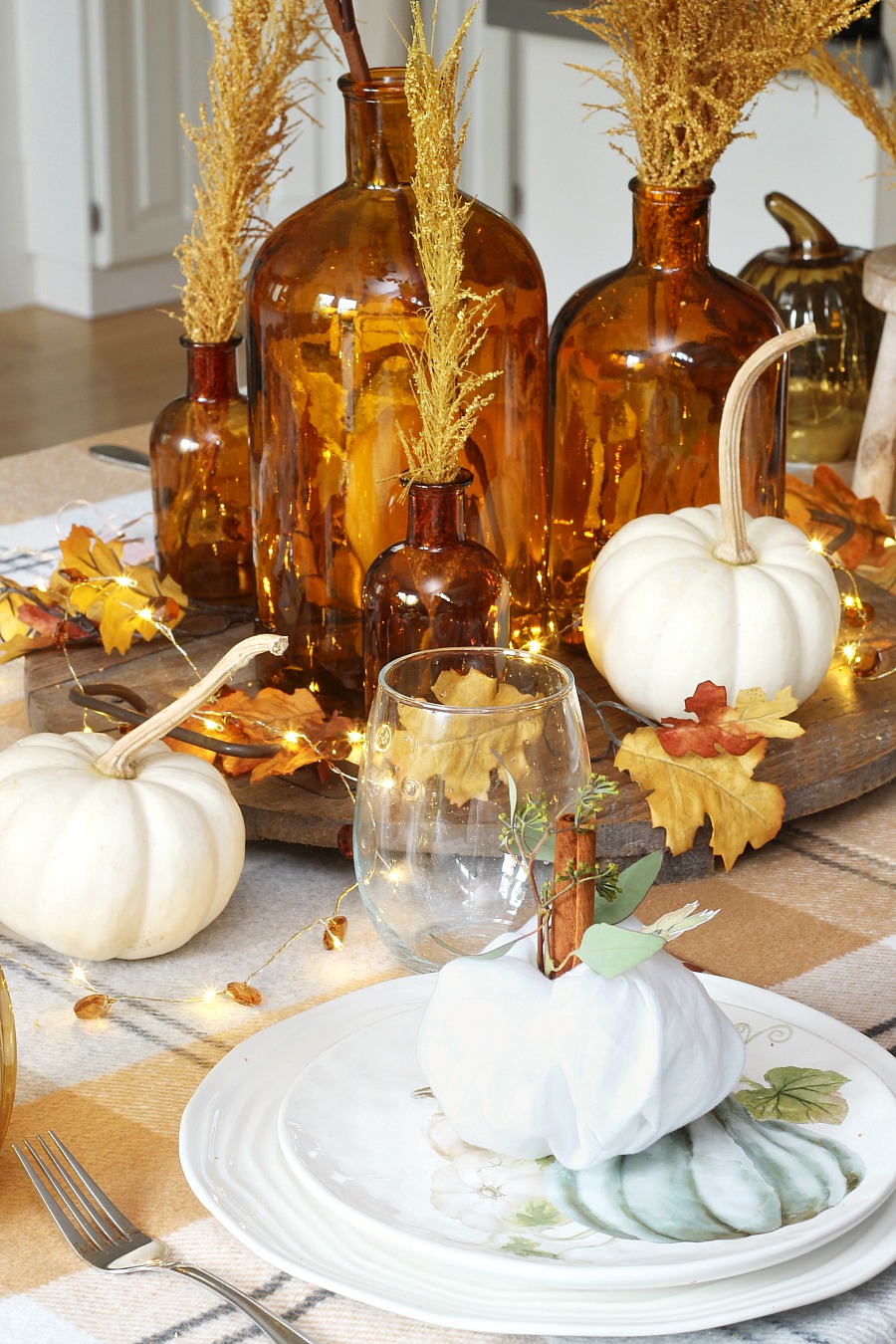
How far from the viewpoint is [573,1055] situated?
51 cm

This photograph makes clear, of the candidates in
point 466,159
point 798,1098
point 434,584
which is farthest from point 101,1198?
point 466,159

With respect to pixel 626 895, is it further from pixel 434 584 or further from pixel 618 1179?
pixel 434 584

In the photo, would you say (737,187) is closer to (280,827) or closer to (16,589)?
(16,589)

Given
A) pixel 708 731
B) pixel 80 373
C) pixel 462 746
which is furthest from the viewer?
pixel 80 373

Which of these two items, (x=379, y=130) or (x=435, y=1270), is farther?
(x=379, y=130)

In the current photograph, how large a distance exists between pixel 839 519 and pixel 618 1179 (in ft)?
2.43

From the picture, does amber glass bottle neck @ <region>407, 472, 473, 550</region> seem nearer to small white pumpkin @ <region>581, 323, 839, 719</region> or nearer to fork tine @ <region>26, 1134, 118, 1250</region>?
small white pumpkin @ <region>581, 323, 839, 719</region>

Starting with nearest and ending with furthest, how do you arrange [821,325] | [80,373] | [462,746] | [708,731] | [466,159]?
[462,746] < [708,731] < [821,325] < [466,159] < [80,373]

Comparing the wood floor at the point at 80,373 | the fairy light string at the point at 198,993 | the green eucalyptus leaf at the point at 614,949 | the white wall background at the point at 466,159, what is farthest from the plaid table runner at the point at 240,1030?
the wood floor at the point at 80,373

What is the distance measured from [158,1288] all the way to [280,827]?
0.32 metres

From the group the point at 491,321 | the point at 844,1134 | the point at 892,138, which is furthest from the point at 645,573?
the point at 892,138

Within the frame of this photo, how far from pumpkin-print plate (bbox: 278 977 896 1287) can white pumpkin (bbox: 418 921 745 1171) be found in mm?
14

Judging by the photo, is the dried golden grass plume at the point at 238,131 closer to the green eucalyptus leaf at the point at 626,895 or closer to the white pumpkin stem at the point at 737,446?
the white pumpkin stem at the point at 737,446

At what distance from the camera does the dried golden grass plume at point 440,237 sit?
2.38ft
